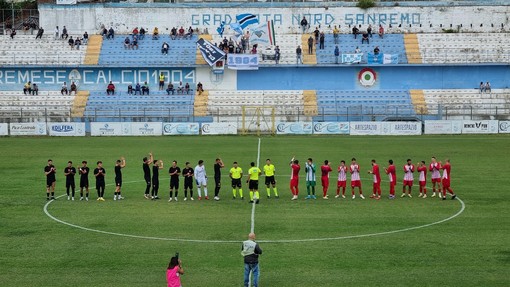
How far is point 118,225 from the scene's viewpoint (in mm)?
29781

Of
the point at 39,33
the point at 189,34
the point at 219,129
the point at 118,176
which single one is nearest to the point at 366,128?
the point at 219,129

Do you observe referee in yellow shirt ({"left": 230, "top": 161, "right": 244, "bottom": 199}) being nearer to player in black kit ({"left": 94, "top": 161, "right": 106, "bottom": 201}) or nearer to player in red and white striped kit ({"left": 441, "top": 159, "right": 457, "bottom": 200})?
player in black kit ({"left": 94, "top": 161, "right": 106, "bottom": 201})

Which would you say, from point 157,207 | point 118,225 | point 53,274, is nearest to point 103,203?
point 157,207

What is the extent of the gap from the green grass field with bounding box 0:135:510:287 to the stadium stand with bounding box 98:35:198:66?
34656 millimetres

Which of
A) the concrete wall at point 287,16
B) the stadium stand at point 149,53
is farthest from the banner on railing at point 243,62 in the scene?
the concrete wall at point 287,16

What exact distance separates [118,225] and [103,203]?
532cm

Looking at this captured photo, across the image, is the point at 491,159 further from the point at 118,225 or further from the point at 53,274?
the point at 53,274

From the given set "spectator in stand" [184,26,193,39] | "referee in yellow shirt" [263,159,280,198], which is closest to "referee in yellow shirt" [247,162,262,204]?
"referee in yellow shirt" [263,159,280,198]

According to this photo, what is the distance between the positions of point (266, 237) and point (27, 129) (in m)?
44.9

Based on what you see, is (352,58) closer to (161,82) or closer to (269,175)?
(161,82)

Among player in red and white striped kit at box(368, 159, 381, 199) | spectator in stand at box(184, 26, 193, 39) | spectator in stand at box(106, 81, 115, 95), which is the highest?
spectator in stand at box(184, 26, 193, 39)

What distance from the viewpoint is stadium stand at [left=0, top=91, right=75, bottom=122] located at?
71375mm

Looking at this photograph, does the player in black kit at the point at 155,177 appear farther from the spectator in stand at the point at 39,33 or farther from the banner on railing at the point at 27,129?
the spectator in stand at the point at 39,33

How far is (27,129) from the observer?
67312 mm
